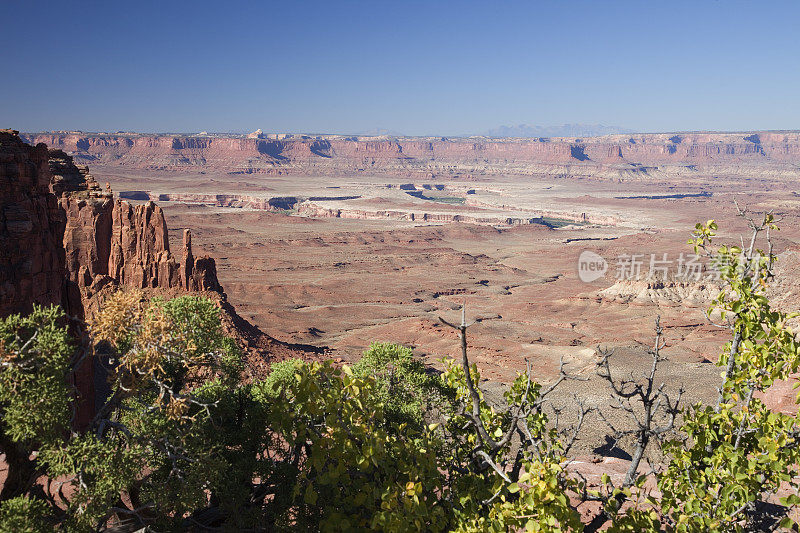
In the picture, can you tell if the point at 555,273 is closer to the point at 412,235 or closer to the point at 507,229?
the point at 412,235

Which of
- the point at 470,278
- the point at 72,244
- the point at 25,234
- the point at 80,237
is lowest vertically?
the point at 470,278

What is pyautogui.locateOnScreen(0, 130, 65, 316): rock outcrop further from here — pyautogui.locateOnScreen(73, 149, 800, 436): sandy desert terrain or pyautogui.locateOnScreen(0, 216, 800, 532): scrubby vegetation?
pyautogui.locateOnScreen(73, 149, 800, 436): sandy desert terrain

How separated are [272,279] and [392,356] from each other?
218 ft

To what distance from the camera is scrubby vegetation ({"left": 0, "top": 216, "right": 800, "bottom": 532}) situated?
6168 millimetres

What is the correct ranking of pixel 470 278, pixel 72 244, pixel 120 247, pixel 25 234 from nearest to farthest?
1. pixel 25 234
2. pixel 72 244
3. pixel 120 247
4. pixel 470 278

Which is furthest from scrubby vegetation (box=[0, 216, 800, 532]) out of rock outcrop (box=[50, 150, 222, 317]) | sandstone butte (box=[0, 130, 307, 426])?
rock outcrop (box=[50, 150, 222, 317])

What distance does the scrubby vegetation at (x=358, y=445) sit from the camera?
6168 mm

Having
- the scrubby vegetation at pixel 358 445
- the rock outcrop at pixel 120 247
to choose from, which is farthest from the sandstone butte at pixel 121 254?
the scrubby vegetation at pixel 358 445

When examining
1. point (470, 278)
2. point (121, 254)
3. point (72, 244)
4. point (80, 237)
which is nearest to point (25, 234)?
point (72, 244)

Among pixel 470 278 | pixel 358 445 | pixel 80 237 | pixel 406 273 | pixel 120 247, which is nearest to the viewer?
pixel 358 445

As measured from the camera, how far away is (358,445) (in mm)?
8922

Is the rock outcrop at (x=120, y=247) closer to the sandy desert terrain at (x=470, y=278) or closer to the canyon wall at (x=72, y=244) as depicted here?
the canyon wall at (x=72, y=244)

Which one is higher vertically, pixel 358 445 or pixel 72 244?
pixel 358 445

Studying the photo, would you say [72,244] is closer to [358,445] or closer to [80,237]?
[80,237]
